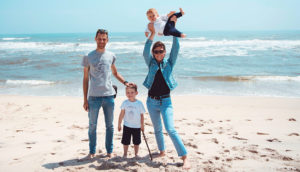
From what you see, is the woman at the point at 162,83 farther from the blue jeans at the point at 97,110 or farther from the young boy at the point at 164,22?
the blue jeans at the point at 97,110

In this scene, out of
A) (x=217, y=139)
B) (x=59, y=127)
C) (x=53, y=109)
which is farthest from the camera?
(x=53, y=109)

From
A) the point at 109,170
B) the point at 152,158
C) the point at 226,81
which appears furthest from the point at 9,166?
the point at 226,81

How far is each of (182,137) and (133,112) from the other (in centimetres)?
152

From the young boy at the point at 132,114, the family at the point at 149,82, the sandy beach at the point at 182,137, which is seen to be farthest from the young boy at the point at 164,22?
the sandy beach at the point at 182,137

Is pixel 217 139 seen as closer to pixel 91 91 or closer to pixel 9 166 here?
pixel 91 91

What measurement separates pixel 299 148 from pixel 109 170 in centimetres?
314

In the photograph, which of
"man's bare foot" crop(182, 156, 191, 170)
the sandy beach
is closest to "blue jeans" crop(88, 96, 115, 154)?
the sandy beach

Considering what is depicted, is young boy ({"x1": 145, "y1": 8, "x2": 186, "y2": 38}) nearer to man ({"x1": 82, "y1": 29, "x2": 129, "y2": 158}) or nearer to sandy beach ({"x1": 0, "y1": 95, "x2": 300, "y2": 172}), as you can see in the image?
man ({"x1": 82, "y1": 29, "x2": 129, "y2": 158})

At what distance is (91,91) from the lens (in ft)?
11.2

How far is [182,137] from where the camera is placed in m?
4.65

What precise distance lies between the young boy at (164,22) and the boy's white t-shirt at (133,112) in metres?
1.09

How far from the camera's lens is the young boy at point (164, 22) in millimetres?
3176

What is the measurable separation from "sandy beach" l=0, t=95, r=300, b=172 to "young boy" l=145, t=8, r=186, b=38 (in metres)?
1.88

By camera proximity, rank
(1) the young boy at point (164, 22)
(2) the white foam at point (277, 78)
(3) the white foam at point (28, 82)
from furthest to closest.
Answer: (3) the white foam at point (28, 82), (2) the white foam at point (277, 78), (1) the young boy at point (164, 22)
